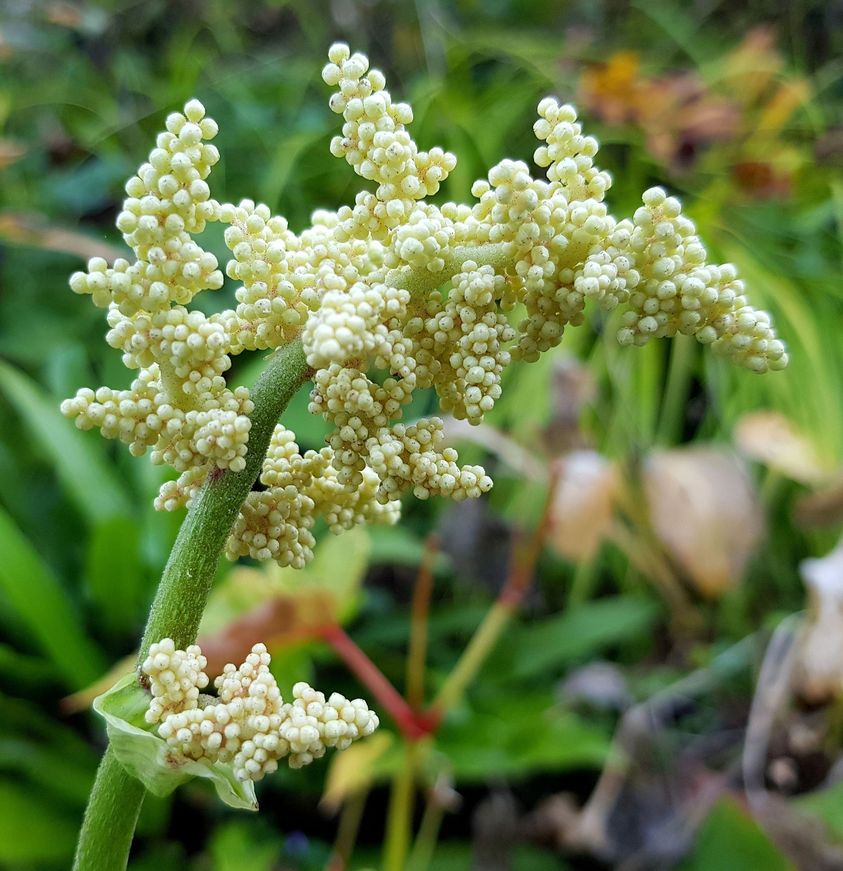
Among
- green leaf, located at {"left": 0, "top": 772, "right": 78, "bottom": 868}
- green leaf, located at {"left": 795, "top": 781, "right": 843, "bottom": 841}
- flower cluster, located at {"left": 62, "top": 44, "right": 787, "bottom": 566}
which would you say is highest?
flower cluster, located at {"left": 62, "top": 44, "right": 787, "bottom": 566}

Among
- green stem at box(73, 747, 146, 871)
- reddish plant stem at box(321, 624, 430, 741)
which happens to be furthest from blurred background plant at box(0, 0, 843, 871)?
green stem at box(73, 747, 146, 871)

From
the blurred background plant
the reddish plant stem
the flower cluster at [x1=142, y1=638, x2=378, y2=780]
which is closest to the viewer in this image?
the flower cluster at [x1=142, y1=638, x2=378, y2=780]

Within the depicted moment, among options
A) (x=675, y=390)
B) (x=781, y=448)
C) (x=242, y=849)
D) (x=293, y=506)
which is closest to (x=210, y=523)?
(x=293, y=506)

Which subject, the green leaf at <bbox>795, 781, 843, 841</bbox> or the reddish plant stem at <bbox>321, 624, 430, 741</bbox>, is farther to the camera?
the green leaf at <bbox>795, 781, 843, 841</bbox>

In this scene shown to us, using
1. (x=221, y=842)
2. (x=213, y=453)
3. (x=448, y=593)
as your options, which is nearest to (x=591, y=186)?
(x=213, y=453)

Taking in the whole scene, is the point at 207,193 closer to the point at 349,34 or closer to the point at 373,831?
the point at 373,831

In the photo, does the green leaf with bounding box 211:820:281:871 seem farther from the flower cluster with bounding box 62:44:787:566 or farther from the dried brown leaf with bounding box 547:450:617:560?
the flower cluster with bounding box 62:44:787:566

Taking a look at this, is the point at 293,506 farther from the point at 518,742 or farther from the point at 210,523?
the point at 518,742

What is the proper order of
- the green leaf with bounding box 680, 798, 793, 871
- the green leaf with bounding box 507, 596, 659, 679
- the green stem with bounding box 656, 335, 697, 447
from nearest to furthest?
the green leaf with bounding box 680, 798, 793, 871 < the green leaf with bounding box 507, 596, 659, 679 < the green stem with bounding box 656, 335, 697, 447

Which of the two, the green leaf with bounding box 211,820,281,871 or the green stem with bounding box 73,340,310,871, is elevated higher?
the green stem with bounding box 73,340,310,871

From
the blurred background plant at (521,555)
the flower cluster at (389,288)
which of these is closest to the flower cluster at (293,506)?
the flower cluster at (389,288)
